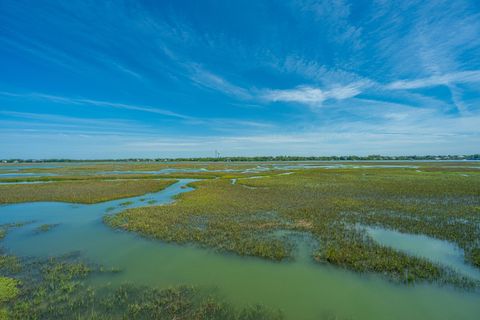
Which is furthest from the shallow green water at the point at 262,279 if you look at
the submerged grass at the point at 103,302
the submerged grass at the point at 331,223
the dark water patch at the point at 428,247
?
the dark water patch at the point at 428,247

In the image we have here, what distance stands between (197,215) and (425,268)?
12.6 m

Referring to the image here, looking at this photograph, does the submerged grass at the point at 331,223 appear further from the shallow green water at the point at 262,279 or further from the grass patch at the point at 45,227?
the grass patch at the point at 45,227

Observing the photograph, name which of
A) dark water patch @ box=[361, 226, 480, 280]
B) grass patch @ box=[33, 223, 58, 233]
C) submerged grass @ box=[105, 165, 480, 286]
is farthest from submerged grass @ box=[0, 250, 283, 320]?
dark water patch @ box=[361, 226, 480, 280]

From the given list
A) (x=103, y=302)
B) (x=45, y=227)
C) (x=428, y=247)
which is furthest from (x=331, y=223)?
(x=45, y=227)

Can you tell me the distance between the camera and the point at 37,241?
11.6 meters

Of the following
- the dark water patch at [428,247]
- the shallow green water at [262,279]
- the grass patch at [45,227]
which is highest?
the grass patch at [45,227]

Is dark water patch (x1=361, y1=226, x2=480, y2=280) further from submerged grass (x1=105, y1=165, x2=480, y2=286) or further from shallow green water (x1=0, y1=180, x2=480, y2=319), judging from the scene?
shallow green water (x1=0, y1=180, x2=480, y2=319)

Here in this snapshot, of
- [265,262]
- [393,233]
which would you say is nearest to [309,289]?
[265,262]

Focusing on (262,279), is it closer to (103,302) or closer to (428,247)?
(103,302)

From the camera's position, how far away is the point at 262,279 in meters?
7.92

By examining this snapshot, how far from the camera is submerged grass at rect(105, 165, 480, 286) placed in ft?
28.9

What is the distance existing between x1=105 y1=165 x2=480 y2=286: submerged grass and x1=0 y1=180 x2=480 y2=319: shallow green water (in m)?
0.69

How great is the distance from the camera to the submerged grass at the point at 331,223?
8.82 m

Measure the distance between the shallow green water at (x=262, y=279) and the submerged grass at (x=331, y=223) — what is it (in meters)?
0.69
